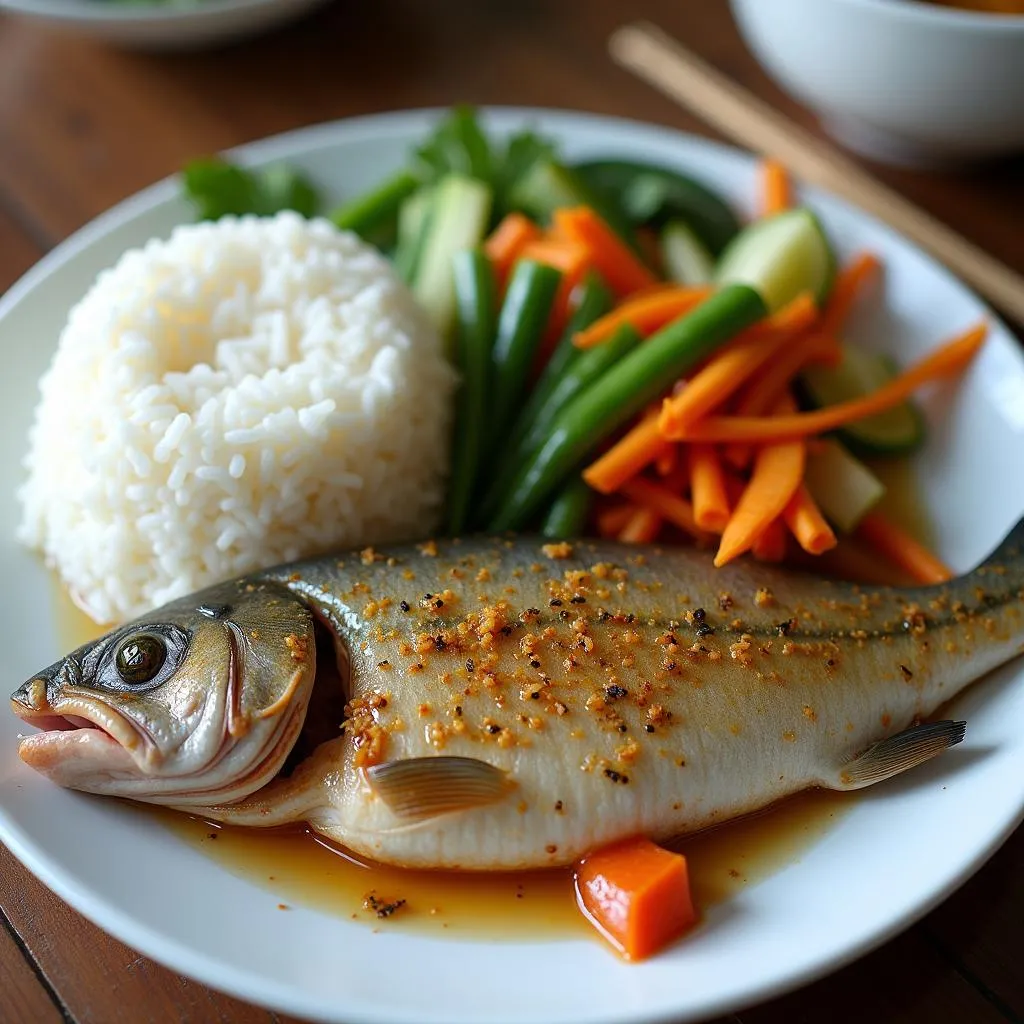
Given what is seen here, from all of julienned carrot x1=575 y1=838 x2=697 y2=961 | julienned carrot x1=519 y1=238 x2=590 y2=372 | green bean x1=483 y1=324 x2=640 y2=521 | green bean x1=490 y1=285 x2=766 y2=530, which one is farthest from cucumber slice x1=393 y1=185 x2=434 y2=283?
julienned carrot x1=575 y1=838 x2=697 y2=961

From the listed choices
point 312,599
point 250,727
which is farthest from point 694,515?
point 250,727

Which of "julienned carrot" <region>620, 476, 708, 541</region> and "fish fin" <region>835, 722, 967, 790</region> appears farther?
"julienned carrot" <region>620, 476, 708, 541</region>

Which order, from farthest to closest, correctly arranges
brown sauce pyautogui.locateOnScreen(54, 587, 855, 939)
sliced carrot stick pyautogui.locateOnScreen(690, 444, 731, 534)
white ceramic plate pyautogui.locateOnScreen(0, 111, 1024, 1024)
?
sliced carrot stick pyautogui.locateOnScreen(690, 444, 731, 534) < brown sauce pyautogui.locateOnScreen(54, 587, 855, 939) < white ceramic plate pyautogui.locateOnScreen(0, 111, 1024, 1024)

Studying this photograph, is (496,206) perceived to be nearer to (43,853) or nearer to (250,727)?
(250,727)

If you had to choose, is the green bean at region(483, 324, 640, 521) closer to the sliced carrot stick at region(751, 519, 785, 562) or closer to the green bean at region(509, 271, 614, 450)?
the green bean at region(509, 271, 614, 450)

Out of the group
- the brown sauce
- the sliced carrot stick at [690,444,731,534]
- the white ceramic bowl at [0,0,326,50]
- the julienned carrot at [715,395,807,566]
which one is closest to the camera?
the brown sauce

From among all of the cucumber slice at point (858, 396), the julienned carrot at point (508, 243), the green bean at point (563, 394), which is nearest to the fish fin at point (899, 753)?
the cucumber slice at point (858, 396)
